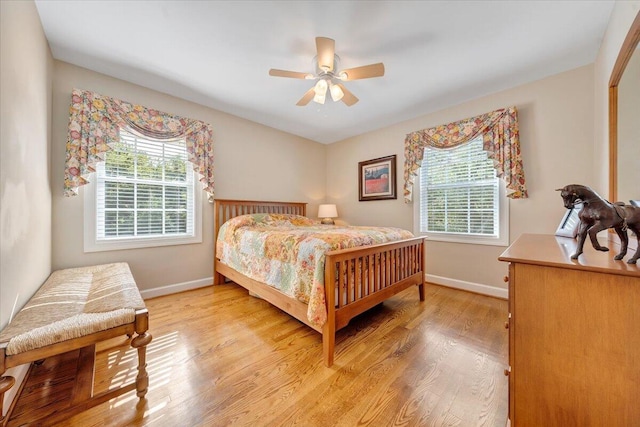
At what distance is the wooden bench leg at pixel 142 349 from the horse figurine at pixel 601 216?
6.69 ft

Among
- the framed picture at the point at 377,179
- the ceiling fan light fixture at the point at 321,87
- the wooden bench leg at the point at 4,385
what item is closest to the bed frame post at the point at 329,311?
the wooden bench leg at the point at 4,385

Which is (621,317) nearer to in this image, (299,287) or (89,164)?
(299,287)

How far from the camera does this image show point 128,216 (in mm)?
2672

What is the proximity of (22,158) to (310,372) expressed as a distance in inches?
90.8

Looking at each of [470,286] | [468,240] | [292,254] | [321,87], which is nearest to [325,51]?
[321,87]

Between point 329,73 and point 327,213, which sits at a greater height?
point 329,73

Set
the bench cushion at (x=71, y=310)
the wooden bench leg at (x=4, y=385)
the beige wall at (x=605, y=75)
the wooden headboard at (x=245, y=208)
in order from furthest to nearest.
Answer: the wooden headboard at (x=245, y=208)
the beige wall at (x=605, y=75)
the bench cushion at (x=71, y=310)
the wooden bench leg at (x=4, y=385)

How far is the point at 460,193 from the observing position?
10.2 feet

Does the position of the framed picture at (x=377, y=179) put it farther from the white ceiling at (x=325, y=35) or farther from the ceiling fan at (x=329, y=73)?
the ceiling fan at (x=329, y=73)

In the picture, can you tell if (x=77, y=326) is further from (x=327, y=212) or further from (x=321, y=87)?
(x=327, y=212)

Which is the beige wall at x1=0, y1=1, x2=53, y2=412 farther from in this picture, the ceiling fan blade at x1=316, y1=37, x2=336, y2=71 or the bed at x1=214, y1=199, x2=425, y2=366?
the ceiling fan blade at x1=316, y1=37, x2=336, y2=71

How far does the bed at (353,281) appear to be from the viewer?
5.34ft

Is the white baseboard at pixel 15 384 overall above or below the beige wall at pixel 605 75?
below

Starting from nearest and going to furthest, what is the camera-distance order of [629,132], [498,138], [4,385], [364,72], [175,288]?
[4,385]
[629,132]
[364,72]
[498,138]
[175,288]
